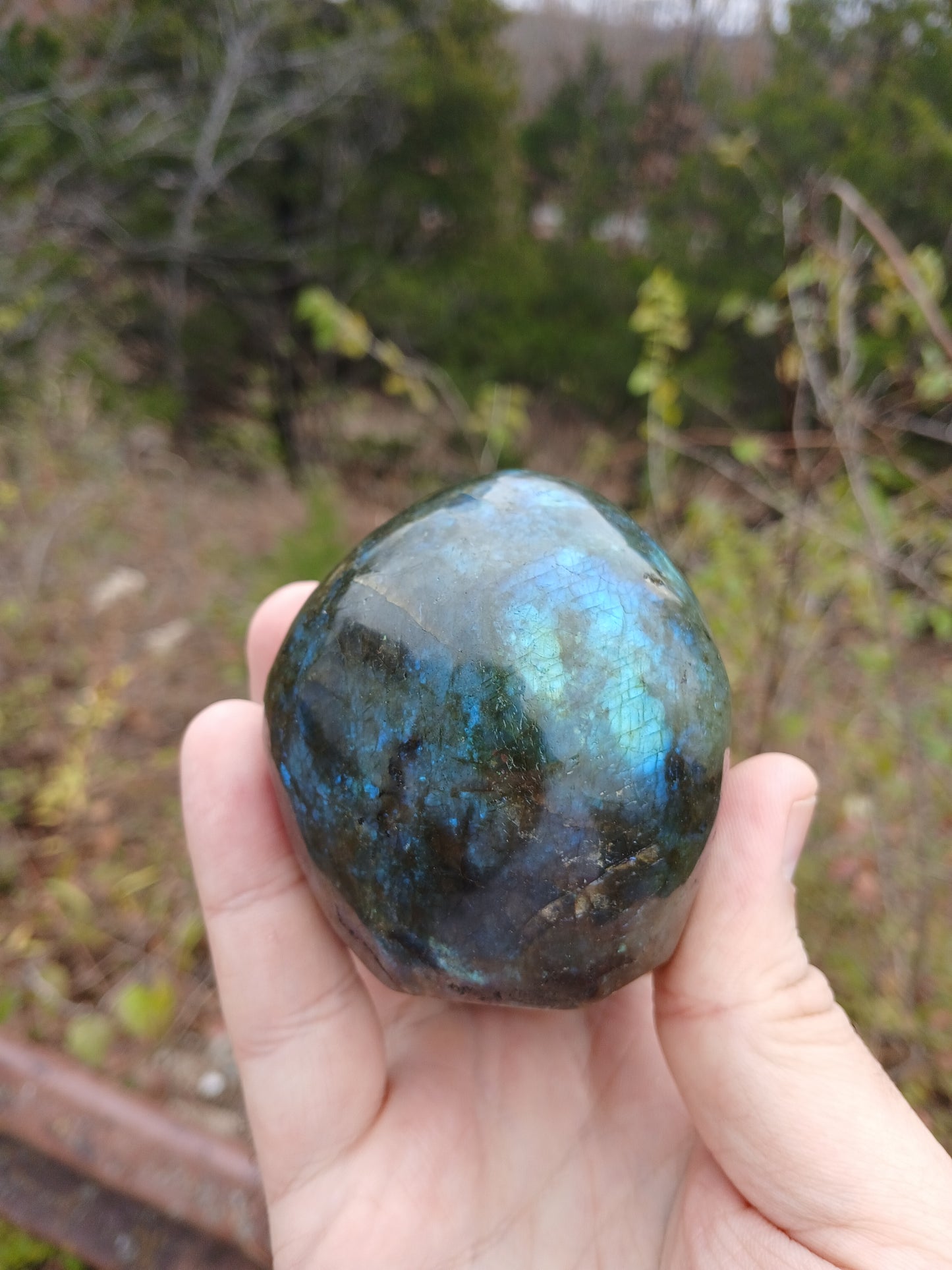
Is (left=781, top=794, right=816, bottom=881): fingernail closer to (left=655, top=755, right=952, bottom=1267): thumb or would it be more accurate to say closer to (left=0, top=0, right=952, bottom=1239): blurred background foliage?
(left=655, top=755, right=952, bottom=1267): thumb

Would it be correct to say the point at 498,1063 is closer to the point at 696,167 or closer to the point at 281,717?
A: the point at 281,717

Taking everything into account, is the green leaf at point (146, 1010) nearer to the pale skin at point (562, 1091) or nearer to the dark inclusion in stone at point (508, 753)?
the pale skin at point (562, 1091)

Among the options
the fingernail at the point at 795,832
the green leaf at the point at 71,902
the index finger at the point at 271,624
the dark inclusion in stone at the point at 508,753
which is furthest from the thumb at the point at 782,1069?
the green leaf at the point at 71,902

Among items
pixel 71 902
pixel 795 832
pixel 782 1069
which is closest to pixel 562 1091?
pixel 782 1069

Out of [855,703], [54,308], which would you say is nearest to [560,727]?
[855,703]

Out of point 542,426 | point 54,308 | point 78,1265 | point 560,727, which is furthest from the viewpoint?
point 542,426

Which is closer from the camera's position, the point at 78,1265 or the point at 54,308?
the point at 78,1265
